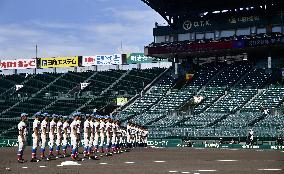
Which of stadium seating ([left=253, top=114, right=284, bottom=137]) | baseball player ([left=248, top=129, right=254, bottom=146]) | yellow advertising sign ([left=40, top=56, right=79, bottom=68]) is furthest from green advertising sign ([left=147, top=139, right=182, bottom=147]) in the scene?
yellow advertising sign ([left=40, top=56, right=79, bottom=68])

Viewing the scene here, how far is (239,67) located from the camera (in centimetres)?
7175

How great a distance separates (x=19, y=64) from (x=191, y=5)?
3450 cm

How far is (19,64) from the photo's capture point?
86.9m

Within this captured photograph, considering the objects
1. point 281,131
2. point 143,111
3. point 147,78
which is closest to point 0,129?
point 143,111

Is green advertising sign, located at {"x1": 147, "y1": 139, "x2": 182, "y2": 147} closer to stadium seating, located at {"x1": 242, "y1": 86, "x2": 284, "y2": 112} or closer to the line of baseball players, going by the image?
stadium seating, located at {"x1": 242, "y1": 86, "x2": 284, "y2": 112}

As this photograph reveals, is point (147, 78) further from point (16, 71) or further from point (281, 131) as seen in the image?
point (281, 131)

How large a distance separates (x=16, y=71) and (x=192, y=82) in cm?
3555

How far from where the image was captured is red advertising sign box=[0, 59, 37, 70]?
86.3 metres

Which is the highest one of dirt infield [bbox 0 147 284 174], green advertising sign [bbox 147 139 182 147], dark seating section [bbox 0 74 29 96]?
dark seating section [bbox 0 74 29 96]

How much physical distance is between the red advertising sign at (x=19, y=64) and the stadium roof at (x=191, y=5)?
92.3 ft

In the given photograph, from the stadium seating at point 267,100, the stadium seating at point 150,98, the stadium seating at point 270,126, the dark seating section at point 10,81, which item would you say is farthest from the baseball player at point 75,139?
the dark seating section at point 10,81

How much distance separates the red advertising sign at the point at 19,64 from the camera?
8631 cm

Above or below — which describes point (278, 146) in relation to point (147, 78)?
below

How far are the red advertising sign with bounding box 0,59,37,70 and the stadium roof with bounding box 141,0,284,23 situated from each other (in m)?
28.1
